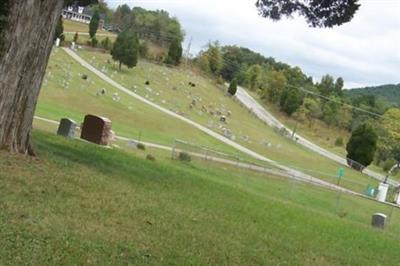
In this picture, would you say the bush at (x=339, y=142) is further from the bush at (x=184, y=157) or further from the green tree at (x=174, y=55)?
the bush at (x=184, y=157)

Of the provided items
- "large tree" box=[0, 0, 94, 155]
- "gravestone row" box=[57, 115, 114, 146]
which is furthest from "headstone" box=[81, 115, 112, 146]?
"large tree" box=[0, 0, 94, 155]

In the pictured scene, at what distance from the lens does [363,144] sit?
63.9 meters

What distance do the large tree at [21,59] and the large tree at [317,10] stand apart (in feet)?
19.3

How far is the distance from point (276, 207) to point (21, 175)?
8264 millimetres

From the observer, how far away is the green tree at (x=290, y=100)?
10031cm

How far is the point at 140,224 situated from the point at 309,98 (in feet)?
323

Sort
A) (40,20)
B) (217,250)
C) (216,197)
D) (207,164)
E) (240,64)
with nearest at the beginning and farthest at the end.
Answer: (217,250) → (40,20) → (216,197) → (207,164) → (240,64)

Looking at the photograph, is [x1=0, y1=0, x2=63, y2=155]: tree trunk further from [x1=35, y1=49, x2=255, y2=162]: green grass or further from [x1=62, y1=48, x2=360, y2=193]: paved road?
[x1=62, y1=48, x2=360, y2=193]: paved road

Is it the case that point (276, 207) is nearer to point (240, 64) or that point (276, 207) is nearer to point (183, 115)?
point (183, 115)

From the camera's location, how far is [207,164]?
1366 inches

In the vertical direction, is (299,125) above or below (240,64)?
below

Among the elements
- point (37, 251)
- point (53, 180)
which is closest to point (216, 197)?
point (53, 180)

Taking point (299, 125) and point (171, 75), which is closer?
point (171, 75)

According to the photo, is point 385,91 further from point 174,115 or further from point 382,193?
point 382,193
